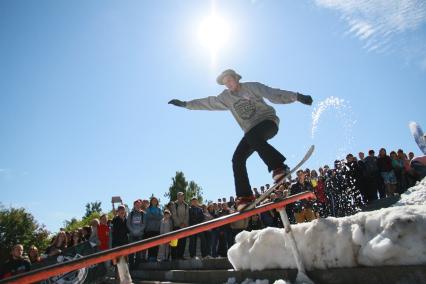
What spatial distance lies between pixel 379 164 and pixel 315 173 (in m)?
2.15

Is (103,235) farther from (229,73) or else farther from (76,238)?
(229,73)

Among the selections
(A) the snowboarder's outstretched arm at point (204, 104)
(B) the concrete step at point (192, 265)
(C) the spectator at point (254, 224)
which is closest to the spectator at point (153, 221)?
(B) the concrete step at point (192, 265)

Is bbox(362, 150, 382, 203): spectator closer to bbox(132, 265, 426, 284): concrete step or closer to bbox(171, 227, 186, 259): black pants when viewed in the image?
bbox(171, 227, 186, 259): black pants

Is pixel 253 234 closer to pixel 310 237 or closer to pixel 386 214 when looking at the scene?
pixel 310 237

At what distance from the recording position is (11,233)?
118 feet

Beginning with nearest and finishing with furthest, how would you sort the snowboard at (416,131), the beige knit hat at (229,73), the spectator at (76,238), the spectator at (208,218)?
the beige knit hat at (229,73) < the spectator at (208,218) < the spectator at (76,238) < the snowboard at (416,131)

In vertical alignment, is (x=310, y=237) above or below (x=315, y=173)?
below

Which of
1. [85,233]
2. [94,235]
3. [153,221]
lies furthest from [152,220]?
[85,233]

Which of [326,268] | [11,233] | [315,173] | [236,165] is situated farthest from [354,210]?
[11,233]

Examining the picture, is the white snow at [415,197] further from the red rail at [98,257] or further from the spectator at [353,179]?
the red rail at [98,257]

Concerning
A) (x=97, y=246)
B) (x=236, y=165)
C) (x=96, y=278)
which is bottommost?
(x=96, y=278)

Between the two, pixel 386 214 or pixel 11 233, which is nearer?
pixel 386 214

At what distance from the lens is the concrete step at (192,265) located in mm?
6775

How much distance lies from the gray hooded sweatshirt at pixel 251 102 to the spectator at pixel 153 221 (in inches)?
227
